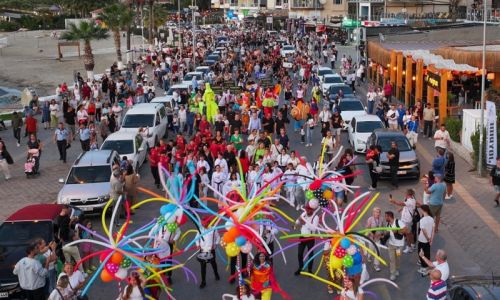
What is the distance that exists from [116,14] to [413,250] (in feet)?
145

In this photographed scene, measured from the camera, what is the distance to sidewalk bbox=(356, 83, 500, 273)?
46.7 ft

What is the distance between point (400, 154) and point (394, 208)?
2.93 metres

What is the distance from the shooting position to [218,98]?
3058cm

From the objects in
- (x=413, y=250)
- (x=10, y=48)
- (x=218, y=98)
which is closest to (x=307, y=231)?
(x=413, y=250)

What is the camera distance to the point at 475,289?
9.24 m

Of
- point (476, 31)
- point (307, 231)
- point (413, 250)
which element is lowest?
point (413, 250)

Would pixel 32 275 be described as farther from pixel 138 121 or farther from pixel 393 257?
pixel 138 121

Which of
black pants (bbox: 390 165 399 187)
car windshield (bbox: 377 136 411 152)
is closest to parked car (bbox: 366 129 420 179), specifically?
car windshield (bbox: 377 136 411 152)

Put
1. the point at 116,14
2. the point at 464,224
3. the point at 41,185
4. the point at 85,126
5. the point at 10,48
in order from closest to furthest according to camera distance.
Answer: the point at 464,224 < the point at 41,185 < the point at 85,126 < the point at 116,14 < the point at 10,48

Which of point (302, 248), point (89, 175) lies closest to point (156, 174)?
point (89, 175)

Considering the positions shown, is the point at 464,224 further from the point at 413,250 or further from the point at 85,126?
the point at 85,126

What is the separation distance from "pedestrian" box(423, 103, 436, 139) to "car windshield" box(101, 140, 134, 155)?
1102 cm

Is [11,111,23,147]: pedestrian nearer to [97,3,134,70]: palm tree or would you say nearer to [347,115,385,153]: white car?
[347,115,385,153]: white car

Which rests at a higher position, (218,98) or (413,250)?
(218,98)
